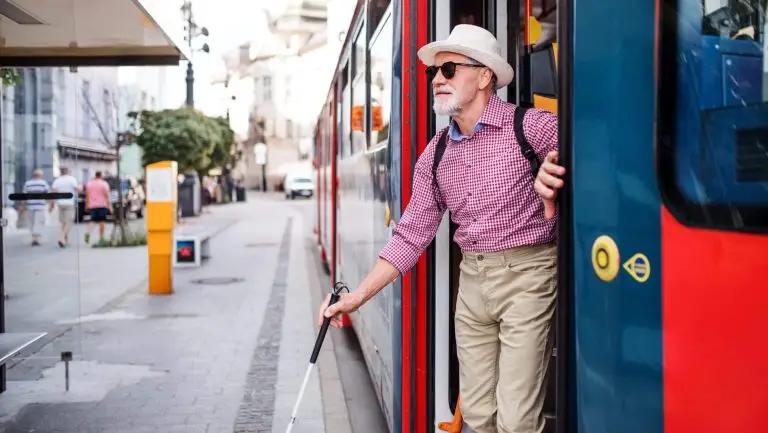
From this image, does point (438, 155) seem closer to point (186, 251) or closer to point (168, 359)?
point (168, 359)

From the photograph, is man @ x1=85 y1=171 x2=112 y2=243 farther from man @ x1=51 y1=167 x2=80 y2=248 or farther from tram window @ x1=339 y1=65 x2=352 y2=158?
tram window @ x1=339 y1=65 x2=352 y2=158

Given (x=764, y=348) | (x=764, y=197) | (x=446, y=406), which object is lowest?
(x=446, y=406)

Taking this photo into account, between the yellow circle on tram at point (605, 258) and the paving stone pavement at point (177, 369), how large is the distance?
3595 millimetres

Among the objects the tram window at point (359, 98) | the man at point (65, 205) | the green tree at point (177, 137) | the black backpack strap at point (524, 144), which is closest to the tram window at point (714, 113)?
the black backpack strap at point (524, 144)

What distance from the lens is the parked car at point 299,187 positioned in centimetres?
5991

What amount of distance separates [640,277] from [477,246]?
1030 millimetres

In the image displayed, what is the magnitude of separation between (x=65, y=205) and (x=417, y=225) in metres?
4.80

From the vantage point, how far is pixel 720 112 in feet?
5.49

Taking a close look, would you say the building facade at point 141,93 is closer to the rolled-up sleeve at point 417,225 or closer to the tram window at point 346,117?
the tram window at point 346,117

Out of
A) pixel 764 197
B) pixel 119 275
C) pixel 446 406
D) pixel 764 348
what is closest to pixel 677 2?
pixel 764 197

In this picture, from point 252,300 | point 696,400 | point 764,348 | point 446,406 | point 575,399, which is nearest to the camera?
point 764,348

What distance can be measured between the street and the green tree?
17765 mm

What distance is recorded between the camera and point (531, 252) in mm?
2742

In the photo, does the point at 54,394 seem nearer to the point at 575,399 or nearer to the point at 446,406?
the point at 446,406
